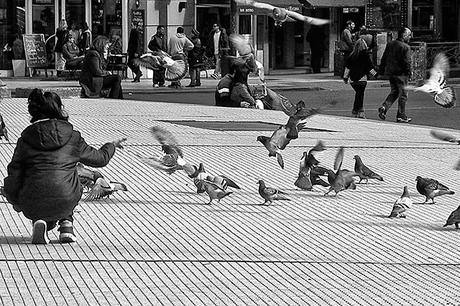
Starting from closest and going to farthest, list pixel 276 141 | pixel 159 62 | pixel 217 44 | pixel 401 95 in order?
pixel 276 141 < pixel 159 62 < pixel 401 95 < pixel 217 44

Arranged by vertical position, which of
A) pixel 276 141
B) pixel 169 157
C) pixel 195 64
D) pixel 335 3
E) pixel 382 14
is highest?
pixel 335 3

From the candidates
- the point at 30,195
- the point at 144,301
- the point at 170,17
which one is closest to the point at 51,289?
the point at 144,301

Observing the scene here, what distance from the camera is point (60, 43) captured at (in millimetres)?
34781

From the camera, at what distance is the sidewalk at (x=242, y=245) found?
6.94 m

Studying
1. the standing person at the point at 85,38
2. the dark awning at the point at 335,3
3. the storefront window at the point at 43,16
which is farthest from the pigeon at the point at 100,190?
the dark awning at the point at 335,3

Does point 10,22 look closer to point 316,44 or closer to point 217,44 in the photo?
point 217,44

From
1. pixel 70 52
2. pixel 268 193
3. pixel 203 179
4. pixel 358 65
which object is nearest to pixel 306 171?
pixel 268 193

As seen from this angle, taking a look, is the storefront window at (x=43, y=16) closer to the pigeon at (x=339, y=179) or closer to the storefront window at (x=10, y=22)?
the storefront window at (x=10, y=22)

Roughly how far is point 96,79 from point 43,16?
14.4 meters

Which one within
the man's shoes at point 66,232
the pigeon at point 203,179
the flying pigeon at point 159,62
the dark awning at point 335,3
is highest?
the dark awning at point 335,3

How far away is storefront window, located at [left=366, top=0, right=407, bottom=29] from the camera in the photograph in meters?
39.7

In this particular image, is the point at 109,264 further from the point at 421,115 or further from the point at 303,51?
the point at 303,51

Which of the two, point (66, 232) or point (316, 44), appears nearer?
point (66, 232)

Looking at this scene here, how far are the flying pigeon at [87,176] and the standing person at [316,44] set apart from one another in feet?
97.9
